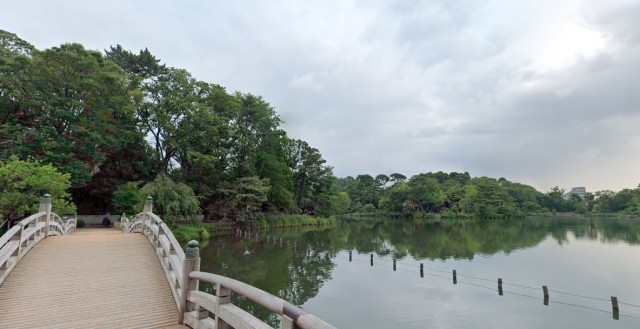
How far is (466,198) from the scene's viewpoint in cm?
6869

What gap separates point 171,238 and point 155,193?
58.7 ft

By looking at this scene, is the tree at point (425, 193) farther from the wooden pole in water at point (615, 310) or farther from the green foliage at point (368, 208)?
the wooden pole in water at point (615, 310)

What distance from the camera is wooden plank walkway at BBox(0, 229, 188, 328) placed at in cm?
500

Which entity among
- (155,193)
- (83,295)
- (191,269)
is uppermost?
(155,193)

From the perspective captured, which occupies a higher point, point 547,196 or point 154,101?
point 154,101

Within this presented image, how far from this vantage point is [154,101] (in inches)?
1113

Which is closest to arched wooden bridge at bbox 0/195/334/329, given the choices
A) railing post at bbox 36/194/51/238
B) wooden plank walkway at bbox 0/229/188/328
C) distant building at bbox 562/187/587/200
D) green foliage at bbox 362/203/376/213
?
wooden plank walkway at bbox 0/229/188/328

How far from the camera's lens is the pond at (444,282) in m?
11.0

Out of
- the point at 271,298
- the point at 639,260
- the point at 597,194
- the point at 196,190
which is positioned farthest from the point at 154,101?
the point at 597,194

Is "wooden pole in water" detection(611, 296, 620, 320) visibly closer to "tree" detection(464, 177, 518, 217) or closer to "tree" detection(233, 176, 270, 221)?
"tree" detection(233, 176, 270, 221)

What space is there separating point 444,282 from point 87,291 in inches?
571

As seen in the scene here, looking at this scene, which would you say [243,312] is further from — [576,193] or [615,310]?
[576,193]

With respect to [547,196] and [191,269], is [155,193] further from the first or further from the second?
[547,196]

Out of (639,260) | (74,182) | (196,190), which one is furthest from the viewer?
(196,190)
